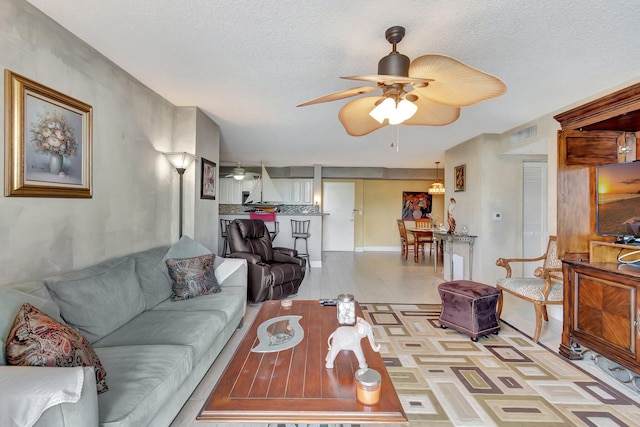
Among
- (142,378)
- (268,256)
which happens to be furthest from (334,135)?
(142,378)

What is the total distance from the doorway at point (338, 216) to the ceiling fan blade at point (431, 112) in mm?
6008

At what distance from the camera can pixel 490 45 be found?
74.6 inches

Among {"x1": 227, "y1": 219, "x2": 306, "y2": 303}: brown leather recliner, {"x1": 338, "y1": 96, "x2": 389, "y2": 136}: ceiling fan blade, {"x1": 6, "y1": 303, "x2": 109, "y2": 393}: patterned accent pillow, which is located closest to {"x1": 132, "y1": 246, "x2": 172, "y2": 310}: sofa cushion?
{"x1": 6, "y1": 303, "x2": 109, "y2": 393}: patterned accent pillow

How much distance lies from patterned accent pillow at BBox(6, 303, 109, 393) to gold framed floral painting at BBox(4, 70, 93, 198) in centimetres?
82

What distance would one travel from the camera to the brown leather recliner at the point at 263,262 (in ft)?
11.3

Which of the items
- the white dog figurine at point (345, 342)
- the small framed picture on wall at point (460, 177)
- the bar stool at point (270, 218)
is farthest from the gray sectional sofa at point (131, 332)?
the small framed picture on wall at point (460, 177)

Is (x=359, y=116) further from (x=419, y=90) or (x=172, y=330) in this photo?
(x=172, y=330)

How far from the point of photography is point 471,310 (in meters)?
2.58

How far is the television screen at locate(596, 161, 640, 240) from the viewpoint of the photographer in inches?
81.9

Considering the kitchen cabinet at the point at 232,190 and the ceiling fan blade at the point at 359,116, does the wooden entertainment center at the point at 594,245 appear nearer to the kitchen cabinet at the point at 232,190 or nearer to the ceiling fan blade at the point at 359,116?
the ceiling fan blade at the point at 359,116

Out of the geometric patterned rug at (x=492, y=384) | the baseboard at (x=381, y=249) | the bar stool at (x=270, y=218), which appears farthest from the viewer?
the baseboard at (x=381, y=249)

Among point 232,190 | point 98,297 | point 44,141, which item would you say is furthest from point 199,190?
point 232,190

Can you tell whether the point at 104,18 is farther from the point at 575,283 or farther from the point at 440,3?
the point at 575,283

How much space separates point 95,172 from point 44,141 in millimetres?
443
